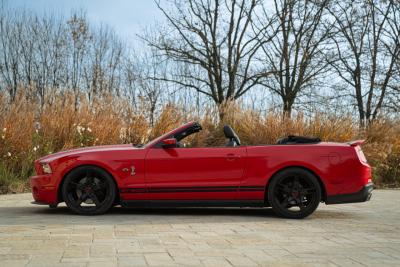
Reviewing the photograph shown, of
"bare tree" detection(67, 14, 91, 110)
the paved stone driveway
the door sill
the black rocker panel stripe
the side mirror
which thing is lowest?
the paved stone driveway

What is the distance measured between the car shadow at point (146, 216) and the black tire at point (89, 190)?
0.46 ft

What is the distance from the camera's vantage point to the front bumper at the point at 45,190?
745 centimetres

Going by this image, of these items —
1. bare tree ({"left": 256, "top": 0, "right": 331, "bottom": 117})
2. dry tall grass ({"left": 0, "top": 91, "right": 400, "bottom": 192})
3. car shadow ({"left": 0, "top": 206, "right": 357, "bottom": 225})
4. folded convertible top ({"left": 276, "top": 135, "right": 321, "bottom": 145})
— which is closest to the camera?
car shadow ({"left": 0, "top": 206, "right": 357, "bottom": 225})

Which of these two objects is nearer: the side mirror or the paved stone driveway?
A: the paved stone driveway

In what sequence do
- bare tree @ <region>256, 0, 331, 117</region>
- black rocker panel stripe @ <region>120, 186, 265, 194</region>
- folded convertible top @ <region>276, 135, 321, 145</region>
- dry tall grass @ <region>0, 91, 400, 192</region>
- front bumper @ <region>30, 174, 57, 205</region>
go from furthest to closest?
bare tree @ <region>256, 0, 331, 117</region>
dry tall grass @ <region>0, 91, 400, 192</region>
folded convertible top @ <region>276, 135, 321, 145</region>
front bumper @ <region>30, 174, 57, 205</region>
black rocker panel stripe @ <region>120, 186, 265, 194</region>

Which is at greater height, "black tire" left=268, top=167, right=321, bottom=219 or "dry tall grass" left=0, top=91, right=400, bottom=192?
"dry tall grass" left=0, top=91, right=400, bottom=192

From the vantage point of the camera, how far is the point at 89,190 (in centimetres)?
742

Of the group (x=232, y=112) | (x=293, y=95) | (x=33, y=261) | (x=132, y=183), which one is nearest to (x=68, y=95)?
(x=232, y=112)

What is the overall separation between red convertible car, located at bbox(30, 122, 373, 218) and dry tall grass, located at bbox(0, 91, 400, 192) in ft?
12.2

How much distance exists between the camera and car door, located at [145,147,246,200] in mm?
7344

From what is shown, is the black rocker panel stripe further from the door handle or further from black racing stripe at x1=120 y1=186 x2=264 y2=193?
the door handle

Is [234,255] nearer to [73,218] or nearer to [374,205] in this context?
[73,218]

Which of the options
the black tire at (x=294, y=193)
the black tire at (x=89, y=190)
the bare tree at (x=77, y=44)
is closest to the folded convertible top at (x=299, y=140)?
the black tire at (x=294, y=193)

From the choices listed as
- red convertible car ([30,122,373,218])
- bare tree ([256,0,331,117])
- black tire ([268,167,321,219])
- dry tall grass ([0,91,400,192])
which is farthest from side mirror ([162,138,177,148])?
bare tree ([256,0,331,117])
